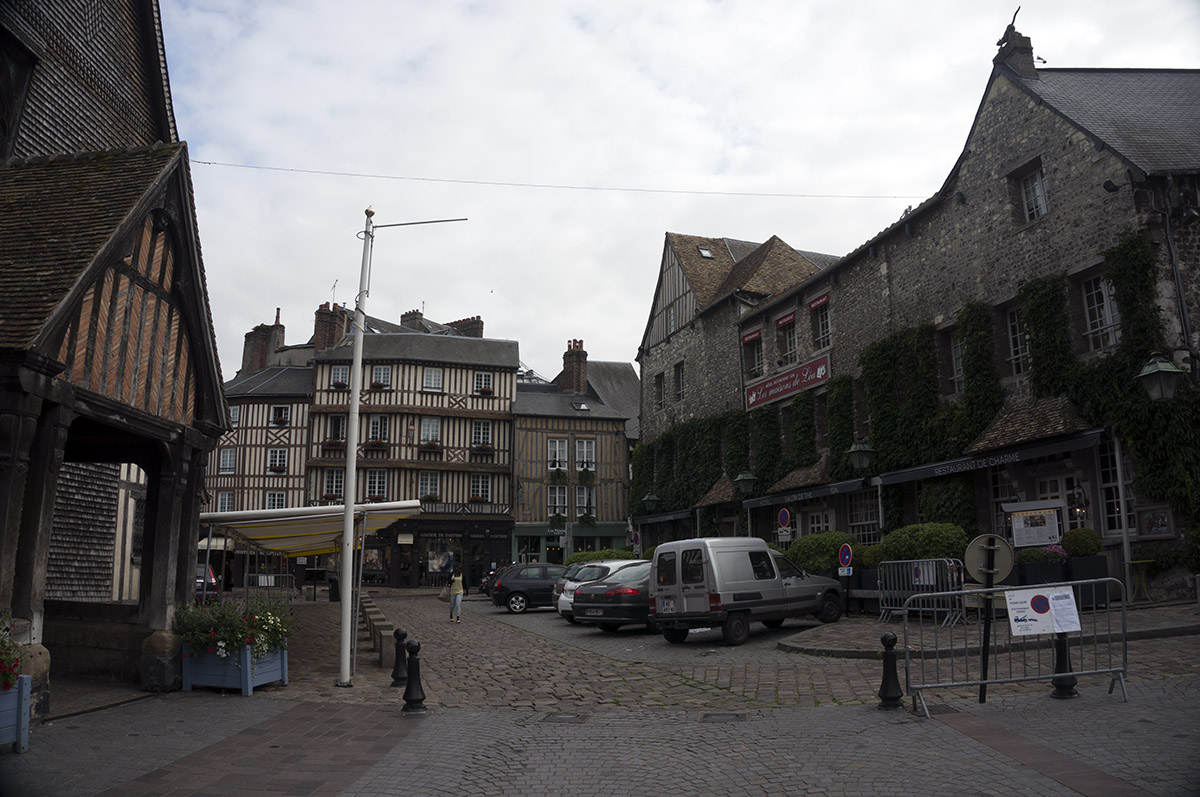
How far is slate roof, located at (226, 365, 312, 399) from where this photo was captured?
3716cm

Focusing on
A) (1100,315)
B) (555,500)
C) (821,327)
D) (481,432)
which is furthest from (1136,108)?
(481,432)

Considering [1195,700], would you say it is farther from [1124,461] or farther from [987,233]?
[987,233]

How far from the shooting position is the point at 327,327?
39.3 meters

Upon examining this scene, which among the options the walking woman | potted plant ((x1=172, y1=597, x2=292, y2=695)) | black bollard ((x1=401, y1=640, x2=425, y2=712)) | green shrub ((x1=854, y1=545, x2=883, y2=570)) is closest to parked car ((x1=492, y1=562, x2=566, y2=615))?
the walking woman

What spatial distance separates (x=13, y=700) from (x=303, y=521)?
21.5ft

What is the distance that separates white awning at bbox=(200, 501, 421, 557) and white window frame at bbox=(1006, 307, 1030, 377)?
11.2 meters

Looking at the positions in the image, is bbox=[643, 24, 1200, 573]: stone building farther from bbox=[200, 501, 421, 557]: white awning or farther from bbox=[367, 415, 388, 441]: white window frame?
bbox=[367, 415, 388, 441]: white window frame

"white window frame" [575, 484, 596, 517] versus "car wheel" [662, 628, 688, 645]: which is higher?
"white window frame" [575, 484, 596, 517]

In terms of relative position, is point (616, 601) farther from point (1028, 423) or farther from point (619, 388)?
point (619, 388)

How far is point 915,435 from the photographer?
18047 mm

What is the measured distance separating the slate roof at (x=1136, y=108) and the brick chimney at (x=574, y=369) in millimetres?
26819

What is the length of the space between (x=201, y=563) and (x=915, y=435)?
92.1ft

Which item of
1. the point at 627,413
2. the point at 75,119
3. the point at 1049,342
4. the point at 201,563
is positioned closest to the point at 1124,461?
the point at 1049,342

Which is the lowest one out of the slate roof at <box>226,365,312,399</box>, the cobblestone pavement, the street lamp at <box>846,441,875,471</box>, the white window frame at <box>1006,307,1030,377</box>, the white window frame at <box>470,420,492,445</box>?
the cobblestone pavement
